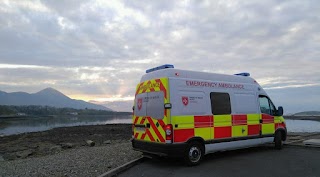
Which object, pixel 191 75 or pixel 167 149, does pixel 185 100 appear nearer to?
pixel 191 75

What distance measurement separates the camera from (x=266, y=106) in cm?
1117

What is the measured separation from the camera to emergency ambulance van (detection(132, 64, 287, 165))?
26.8 ft

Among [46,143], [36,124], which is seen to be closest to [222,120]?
[46,143]

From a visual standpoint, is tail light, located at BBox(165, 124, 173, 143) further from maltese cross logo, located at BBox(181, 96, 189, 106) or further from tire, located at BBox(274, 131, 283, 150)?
tire, located at BBox(274, 131, 283, 150)

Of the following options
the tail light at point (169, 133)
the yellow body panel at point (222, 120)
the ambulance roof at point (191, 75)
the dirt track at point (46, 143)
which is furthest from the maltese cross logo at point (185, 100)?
the dirt track at point (46, 143)

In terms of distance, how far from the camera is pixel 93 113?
125 meters

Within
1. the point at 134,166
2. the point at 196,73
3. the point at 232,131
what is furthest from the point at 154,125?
the point at 232,131

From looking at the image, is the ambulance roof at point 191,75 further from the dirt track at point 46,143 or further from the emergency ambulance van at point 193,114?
the dirt track at point 46,143

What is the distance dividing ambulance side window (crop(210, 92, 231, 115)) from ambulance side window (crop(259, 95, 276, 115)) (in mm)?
1945

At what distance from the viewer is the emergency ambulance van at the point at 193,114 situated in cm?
816

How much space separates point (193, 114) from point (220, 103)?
1320 millimetres

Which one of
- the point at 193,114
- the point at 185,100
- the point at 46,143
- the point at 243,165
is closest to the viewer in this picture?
the point at 243,165

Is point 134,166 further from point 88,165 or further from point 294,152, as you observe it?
point 294,152

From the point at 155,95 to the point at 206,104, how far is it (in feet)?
5.10
